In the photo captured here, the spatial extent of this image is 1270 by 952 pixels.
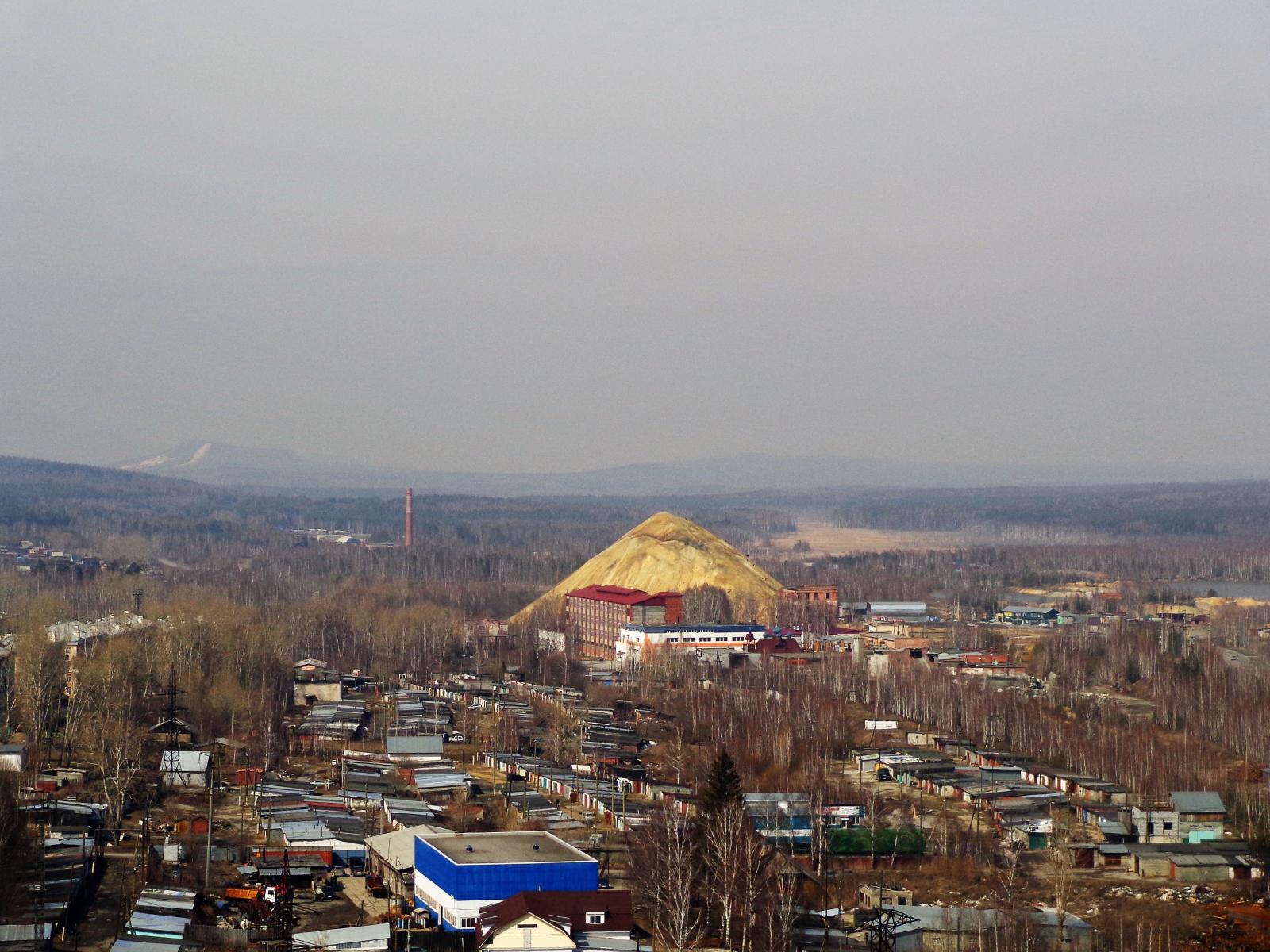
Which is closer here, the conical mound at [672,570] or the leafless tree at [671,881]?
the leafless tree at [671,881]

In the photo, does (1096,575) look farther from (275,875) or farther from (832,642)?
(275,875)

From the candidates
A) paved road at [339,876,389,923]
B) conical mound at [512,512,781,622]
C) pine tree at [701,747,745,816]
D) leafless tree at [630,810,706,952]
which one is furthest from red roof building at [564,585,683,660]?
pine tree at [701,747,745,816]

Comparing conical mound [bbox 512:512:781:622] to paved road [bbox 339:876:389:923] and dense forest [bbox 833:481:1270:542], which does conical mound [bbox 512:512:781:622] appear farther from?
dense forest [bbox 833:481:1270:542]

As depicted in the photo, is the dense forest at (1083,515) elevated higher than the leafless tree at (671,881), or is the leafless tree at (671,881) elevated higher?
the dense forest at (1083,515)

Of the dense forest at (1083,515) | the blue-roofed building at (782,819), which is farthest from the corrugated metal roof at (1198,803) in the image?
the dense forest at (1083,515)

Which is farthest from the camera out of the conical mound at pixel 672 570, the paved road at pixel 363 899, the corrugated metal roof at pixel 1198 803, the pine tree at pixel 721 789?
the conical mound at pixel 672 570

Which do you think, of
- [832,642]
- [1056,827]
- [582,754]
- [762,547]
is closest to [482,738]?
[582,754]

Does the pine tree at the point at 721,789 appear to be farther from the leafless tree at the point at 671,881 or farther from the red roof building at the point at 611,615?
the red roof building at the point at 611,615
